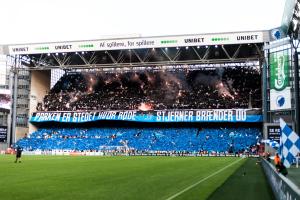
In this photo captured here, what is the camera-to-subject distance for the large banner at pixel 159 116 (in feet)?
238

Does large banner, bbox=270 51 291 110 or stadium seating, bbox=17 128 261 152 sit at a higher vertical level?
large banner, bbox=270 51 291 110

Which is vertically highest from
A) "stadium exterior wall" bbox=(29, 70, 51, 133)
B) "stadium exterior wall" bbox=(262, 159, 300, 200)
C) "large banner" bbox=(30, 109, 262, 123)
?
"stadium exterior wall" bbox=(29, 70, 51, 133)

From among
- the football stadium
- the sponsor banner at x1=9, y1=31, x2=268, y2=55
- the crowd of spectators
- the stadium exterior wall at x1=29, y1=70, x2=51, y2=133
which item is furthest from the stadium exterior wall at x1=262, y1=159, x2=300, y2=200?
the stadium exterior wall at x1=29, y1=70, x2=51, y2=133

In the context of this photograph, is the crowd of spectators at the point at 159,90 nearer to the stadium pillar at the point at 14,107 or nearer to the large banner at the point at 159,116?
the large banner at the point at 159,116

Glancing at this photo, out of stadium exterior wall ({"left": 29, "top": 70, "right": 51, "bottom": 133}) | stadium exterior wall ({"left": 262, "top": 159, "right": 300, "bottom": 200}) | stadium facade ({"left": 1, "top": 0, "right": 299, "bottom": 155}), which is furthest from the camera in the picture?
stadium exterior wall ({"left": 29, "top": 70, "right": 51, "bottom": 133})

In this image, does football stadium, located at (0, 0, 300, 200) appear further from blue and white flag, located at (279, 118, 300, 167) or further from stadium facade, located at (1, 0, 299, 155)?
blue and white flag, located at (279, 118, 300, 167)

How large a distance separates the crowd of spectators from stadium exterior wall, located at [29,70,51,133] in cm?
95

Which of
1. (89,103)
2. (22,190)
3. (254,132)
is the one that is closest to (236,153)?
(254,132)

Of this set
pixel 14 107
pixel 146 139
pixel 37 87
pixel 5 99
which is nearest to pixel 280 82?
pixel 146 139

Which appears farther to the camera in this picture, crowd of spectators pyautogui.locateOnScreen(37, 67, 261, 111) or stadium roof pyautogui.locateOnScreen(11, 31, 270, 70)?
crowd of spectators pyautogui.locateOnScreen(37, 67, 261, 111)

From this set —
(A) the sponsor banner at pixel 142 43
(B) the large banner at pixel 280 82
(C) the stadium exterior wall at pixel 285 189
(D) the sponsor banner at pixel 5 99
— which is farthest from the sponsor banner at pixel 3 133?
(C) the stadium exterior wall at pixel 285 189

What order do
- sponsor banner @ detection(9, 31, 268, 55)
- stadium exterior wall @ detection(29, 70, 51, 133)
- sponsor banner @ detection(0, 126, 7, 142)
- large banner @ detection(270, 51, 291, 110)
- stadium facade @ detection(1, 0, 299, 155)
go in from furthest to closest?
stadium exterior wall @ detection(29, 70, 51, 133) < sponsor banner @ detection(0, 126, 7, 142) < sponsor banner @ detection(9, 31, 268, 55) < stadium facade @ detection(1, 0, 299, 155) < large banner @ detection(270, 51, 291, 110)

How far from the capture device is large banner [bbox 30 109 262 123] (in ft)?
238

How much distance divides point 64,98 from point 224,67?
29.4 metres
